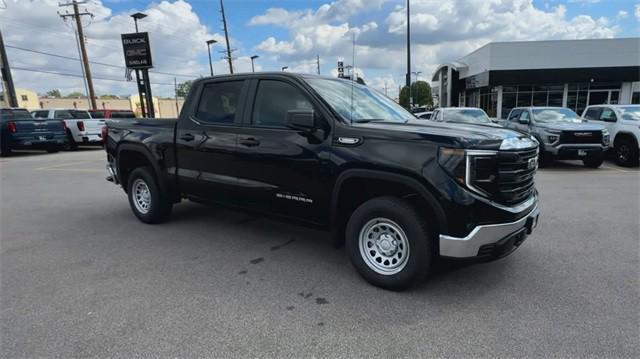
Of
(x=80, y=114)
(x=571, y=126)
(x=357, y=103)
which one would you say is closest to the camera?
(x=357, y=103)

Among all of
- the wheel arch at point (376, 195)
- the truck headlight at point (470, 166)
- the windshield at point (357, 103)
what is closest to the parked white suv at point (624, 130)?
the windshield at point (357, 103)

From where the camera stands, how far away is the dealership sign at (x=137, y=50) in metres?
21.9

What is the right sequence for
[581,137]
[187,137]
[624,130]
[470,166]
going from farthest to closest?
1. [624,130]
2. [581,137]
3. [187,137]
4. [470,166]

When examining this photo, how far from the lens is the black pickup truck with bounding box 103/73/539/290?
3.10 meters

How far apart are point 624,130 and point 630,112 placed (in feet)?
2.58

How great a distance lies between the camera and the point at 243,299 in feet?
11.1

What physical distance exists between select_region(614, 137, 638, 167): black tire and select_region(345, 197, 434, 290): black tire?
1030cm

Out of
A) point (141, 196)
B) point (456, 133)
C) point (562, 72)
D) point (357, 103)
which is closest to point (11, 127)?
point (141, 196)

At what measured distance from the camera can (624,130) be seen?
10.8m

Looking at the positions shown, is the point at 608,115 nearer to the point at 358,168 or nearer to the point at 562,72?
the point at 358,168

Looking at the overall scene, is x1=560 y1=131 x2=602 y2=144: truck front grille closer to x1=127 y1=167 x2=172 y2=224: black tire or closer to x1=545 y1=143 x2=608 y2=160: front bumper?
x1=545 y1=143 x2=608 y2=160: front bumper

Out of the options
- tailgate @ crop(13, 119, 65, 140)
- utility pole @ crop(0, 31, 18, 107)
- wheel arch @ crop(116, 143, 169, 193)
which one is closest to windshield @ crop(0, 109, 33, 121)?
tailgate @ crop(13, 119, 65, 140)

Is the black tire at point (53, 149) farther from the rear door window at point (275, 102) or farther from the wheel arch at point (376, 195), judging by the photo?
the wheel arch at point (376, 195)

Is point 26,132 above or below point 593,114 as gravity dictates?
above
